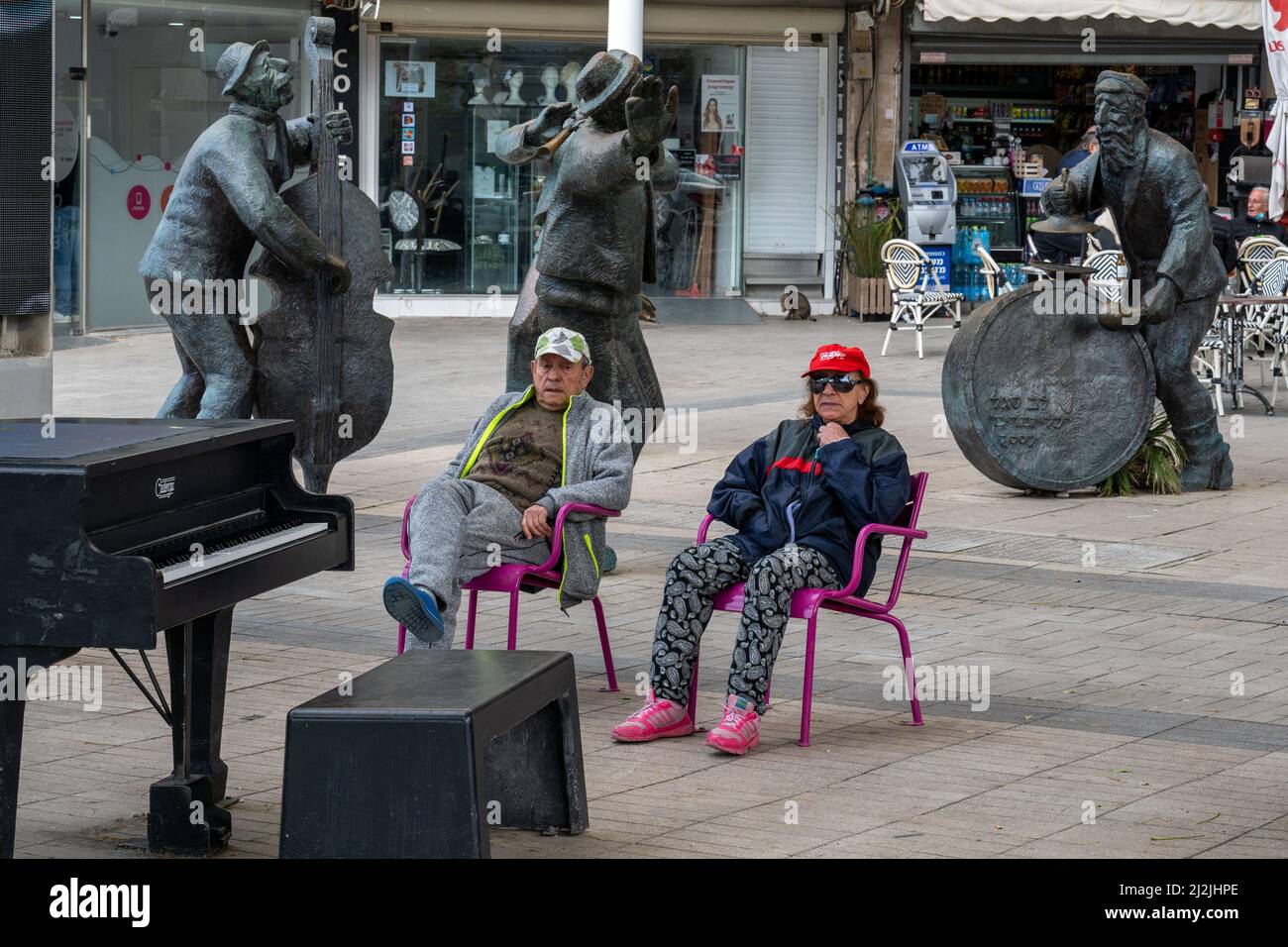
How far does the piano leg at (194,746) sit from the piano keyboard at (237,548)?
19cm

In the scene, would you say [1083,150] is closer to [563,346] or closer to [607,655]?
[563,346]

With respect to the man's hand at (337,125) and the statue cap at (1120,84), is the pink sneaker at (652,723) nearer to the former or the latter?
the man's hand at (337,125)

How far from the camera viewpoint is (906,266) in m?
17.5

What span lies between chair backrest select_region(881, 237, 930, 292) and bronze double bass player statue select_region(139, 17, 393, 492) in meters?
8.87

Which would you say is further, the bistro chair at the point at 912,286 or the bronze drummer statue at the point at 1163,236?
the bistro chair at the point at 912,286

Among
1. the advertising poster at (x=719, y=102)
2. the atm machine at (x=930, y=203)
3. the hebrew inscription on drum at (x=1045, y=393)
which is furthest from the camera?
the advertising poster at (x=719, y=102)

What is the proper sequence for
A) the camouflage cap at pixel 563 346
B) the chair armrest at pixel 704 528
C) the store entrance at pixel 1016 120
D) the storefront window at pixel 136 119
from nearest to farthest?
the chair armrest at pixel 704 528
the camouflage cap at pixel 563 346
the storefront window at pixel 136 119
the store entrance at pixel 1016 120

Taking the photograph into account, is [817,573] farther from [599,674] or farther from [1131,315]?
[1131,315]

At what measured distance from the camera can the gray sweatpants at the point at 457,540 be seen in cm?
611

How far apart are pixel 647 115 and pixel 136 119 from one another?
1162 cm

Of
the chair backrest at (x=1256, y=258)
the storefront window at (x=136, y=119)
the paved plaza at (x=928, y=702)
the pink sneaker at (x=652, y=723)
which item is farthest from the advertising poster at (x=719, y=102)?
the pink sneaker at (x=652, y=723)

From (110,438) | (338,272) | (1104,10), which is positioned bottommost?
(110,438)

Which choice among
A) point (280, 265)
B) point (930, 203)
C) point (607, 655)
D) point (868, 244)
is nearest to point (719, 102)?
point (868, 244)

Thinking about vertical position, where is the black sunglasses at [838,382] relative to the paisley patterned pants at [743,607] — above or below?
above
